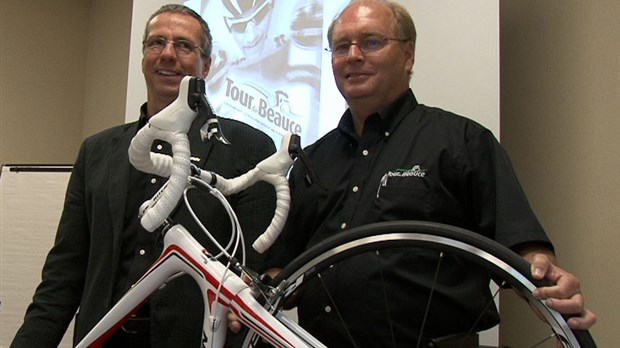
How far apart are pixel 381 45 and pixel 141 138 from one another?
1.97ft

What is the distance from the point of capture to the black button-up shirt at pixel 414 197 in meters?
1.08

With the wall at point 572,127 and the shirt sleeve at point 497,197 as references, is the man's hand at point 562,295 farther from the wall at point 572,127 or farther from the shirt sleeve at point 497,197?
the wall at point 572,127

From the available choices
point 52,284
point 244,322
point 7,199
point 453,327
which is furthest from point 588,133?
point 7,199

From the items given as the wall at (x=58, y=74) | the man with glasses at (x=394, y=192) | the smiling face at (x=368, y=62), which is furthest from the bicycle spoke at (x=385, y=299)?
the wall at (x=58, y=74)

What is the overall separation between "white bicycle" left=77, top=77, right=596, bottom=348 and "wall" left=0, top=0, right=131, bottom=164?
2716mm

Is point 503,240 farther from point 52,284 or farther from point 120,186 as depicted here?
point 52,284

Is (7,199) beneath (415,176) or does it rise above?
beneath

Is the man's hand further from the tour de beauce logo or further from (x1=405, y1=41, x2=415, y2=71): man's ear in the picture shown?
the tour de beauce logo

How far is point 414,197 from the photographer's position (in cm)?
114

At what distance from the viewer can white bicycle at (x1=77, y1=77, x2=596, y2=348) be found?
0.83 m

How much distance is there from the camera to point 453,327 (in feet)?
3.56

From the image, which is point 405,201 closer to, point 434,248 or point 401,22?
point 434,248

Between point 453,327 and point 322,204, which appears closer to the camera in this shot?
point 453,327

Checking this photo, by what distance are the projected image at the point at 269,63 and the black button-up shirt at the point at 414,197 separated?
0.85 metres
